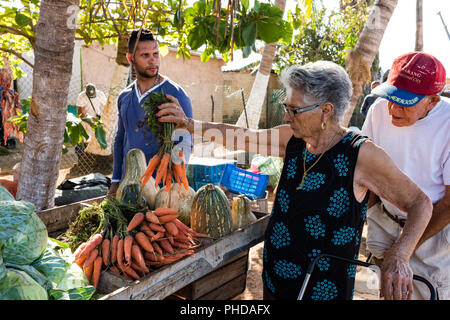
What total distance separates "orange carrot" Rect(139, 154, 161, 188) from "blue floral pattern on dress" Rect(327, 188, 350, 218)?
3.59 feet

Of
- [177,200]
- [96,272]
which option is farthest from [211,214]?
[96,272]

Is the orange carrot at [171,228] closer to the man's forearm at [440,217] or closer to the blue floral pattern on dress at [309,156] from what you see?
the blue floral pattern on dress at [309,156]

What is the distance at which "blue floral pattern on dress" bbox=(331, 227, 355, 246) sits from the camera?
75.7 inches

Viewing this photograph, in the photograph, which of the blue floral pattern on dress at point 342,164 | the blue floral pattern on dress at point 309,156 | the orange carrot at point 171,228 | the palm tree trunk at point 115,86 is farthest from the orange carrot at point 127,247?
the palm tree trunk at point 115,86

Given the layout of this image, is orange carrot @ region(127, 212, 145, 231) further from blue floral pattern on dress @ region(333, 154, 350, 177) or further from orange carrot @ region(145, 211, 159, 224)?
blue floral pattern on dress @ region(333, 154, 350, 177)

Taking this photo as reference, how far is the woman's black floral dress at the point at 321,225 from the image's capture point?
1.91m

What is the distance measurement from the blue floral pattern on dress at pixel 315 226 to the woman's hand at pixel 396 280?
1.14 ft

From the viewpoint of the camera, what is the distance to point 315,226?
195cm

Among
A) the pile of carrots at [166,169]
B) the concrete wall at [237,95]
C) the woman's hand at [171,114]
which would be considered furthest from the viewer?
the concrete wall at [237,95]

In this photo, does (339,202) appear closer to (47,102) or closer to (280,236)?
(280,236)

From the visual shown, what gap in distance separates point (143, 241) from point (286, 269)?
810 millimetres

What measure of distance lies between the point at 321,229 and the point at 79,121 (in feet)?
9.46
